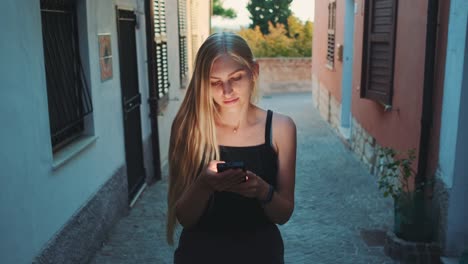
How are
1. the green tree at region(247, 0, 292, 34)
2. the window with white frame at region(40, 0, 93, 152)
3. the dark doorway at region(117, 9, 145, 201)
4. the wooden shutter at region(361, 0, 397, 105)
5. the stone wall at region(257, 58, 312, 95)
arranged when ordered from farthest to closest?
the green tree at region(247, 0, 292, 34), the stone wall at region(257, 58, 312, 95), the wooden shutter at region(361, 0, 397, 105), the dark doorway at region(117, 9, 145, 201), the window with white frame at region(40, 0, 93, 152)

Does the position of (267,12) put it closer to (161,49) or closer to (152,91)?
(161,49)

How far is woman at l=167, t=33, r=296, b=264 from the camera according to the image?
1804 mm

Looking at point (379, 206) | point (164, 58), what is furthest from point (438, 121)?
point (164, 58)

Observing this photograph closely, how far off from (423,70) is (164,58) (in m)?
4.39

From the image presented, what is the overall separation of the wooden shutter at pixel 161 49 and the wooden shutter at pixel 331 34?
4.47 meters

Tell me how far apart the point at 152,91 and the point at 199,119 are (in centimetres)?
530

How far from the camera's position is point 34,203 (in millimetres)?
3225

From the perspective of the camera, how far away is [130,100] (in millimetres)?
6074

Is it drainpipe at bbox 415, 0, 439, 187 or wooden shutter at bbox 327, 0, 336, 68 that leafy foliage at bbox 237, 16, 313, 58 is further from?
drainpipe at bbox 415, 0, 439, 187

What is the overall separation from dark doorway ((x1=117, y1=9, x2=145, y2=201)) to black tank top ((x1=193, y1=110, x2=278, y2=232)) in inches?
159

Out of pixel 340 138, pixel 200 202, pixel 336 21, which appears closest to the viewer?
pixel 200 202

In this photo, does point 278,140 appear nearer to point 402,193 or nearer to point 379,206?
point 402,193

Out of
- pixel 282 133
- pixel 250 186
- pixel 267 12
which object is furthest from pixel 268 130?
pixel 267 12

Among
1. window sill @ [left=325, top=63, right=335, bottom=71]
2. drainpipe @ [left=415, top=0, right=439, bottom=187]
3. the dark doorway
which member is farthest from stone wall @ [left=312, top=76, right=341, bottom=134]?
drainpipe @ [left=415, top=0, right=439, bottom=187]
